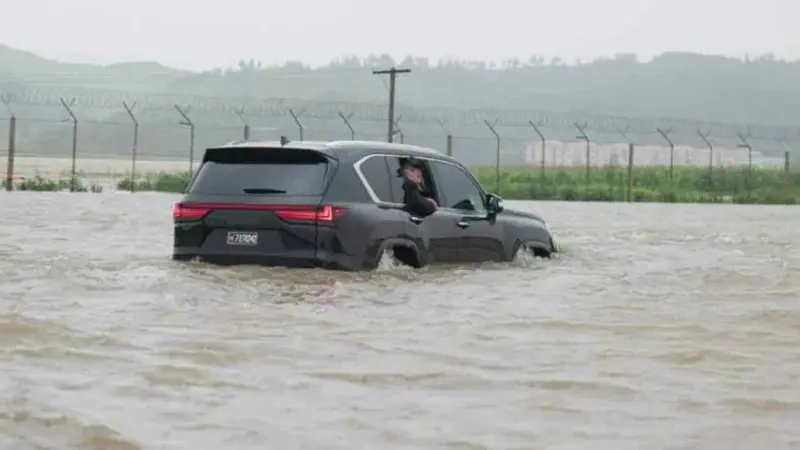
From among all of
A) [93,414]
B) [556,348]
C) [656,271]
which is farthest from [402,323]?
[656,271]

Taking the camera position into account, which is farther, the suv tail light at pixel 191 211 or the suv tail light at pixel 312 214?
the suv tail light at pixel 191 211

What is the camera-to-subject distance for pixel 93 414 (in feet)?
22.0

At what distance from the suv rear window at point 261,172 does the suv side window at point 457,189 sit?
1.59 m

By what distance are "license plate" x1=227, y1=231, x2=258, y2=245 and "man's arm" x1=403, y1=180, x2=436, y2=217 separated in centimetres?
137

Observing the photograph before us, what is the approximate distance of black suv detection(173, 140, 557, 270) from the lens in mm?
12297

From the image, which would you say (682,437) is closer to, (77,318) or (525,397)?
(525,397)

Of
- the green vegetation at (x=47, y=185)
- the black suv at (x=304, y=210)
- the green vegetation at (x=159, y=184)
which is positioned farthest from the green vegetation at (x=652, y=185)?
the black suv at (x=304, y=210)

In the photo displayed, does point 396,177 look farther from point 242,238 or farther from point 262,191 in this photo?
point 242,238

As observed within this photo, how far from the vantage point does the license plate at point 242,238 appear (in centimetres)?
1247

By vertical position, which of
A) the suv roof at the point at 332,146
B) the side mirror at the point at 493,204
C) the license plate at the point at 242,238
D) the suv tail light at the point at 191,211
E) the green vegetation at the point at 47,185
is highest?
the suv roof at the point at 332,146

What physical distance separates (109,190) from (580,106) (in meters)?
143

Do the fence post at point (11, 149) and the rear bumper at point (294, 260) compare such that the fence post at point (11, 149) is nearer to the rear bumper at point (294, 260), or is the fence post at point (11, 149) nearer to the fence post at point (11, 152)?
the fence post at point (11, 152)

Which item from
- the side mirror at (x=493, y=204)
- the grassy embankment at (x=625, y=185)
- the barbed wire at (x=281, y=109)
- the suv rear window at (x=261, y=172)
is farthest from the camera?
the grassy embankment at (x=625, y=185)

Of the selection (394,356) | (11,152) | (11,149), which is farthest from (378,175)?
(11,152)
